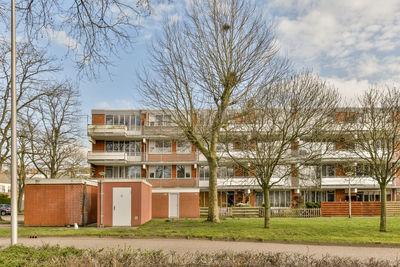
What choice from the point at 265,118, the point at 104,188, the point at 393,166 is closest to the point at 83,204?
the point at 104,188

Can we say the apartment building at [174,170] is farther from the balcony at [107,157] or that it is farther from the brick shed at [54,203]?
the brick shed at [54,203]

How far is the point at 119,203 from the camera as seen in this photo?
2427 centimetres

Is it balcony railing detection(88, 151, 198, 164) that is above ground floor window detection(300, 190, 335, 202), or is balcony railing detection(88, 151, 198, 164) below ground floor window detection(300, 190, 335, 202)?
above

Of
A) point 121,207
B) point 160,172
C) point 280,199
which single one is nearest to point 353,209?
point 280,199

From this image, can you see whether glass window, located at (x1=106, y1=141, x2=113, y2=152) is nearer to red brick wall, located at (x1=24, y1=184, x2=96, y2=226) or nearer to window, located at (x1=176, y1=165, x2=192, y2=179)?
window, located at (x1=176, y1=165, x2=192, y2=179)

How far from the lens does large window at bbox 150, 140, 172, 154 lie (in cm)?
4431

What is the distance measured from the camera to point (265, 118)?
861 inches

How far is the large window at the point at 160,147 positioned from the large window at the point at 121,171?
264cm

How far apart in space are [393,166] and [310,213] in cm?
1764

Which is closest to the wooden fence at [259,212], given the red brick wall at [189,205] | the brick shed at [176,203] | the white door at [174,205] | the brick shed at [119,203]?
the red brick wall at [189,205]

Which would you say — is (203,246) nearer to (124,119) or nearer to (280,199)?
(280,199)

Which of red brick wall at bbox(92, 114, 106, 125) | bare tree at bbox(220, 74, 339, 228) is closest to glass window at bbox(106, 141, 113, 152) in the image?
red brick wall at bbox(92, 114, 106, 125)

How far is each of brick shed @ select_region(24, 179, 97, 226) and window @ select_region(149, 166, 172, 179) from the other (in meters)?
18.8

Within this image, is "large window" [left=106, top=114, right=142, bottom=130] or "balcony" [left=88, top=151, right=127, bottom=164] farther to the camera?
"large window" [left=106, top=114, right=142, bottom=130]
